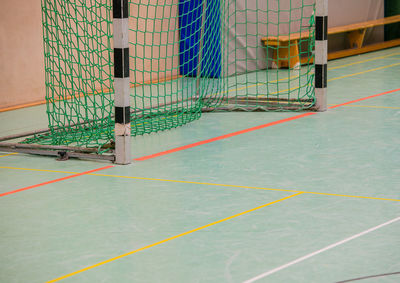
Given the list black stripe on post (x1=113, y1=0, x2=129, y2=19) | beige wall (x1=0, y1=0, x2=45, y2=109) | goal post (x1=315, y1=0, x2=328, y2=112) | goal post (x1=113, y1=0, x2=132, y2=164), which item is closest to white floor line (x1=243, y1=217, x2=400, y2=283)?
goal post (x1=113, y1=0, x2=132, y2=164)

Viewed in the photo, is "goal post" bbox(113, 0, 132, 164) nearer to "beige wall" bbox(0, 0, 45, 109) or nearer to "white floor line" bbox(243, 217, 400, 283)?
"white floor line" bbox(243, 217, 400, 283)

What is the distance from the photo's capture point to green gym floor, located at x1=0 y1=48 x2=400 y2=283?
320cm

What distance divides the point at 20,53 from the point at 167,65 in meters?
2.55

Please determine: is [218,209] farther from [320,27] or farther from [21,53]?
[21,53]

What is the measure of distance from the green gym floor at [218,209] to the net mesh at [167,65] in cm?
56

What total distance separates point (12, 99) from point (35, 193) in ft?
12.9

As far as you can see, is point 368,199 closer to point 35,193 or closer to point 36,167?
point 35,193

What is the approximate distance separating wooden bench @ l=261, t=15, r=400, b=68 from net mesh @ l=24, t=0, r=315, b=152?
3cm

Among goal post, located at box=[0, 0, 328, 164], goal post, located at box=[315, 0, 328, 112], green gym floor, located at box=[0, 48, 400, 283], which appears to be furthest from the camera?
goal post, located at box=[315, 0, 328, 112]

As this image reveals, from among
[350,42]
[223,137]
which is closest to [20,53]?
[223,137]

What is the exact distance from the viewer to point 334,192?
4320mm

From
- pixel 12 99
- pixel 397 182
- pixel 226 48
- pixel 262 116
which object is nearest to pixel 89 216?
pixel 397 182

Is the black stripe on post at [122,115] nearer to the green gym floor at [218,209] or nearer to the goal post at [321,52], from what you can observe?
the green gym floor at [218,209]

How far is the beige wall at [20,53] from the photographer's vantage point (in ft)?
26.5
